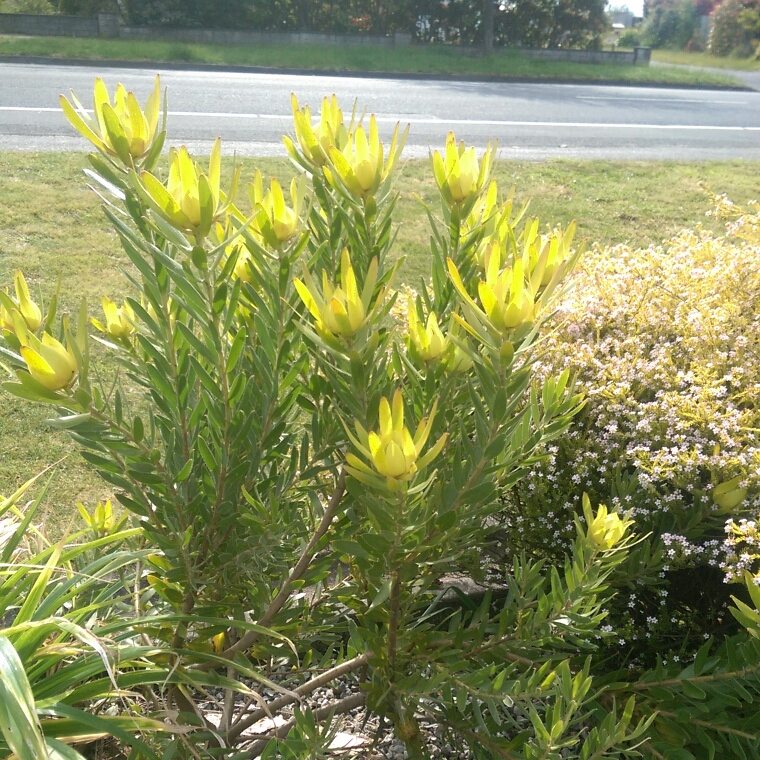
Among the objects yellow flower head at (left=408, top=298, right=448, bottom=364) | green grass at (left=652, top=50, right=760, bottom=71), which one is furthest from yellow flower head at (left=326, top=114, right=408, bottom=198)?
green grass at (left=652, top=50, right=760, bottom=71)

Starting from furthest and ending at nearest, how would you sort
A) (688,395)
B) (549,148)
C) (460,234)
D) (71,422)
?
(549,148)
(688,395)
(460,234)
(71,422)

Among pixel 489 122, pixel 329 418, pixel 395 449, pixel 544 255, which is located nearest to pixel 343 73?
pixel 489 122

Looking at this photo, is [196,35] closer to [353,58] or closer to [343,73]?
[353,58]

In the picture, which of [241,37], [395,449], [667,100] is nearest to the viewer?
[395,449]

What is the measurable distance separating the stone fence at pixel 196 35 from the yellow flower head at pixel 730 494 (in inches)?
819

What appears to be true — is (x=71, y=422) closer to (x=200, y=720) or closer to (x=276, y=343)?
(x=276, y=343)

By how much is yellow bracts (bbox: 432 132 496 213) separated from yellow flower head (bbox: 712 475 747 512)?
101 cm

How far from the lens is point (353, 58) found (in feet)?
59.9

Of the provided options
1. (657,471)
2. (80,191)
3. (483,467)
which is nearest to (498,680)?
(483,467)

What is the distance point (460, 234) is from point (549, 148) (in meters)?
9.74

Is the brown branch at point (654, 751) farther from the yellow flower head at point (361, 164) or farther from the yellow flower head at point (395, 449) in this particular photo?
the yellow flower head at point (361, 164)

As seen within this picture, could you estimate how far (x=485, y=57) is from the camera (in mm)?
20984

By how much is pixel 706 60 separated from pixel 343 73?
2063 centimetres

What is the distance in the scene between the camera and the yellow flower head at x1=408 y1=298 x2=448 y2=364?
128 cm
